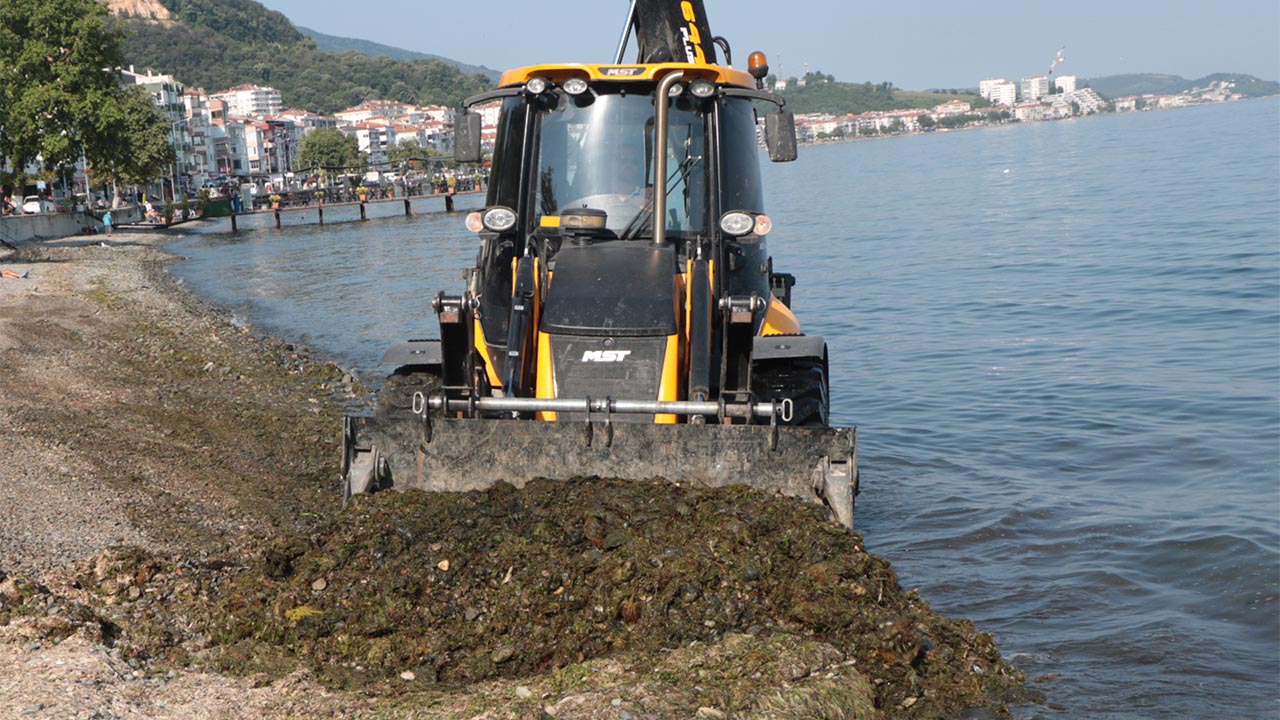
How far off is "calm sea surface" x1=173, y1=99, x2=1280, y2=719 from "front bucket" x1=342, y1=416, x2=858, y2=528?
66.5 inches

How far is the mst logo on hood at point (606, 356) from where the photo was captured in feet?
24.3

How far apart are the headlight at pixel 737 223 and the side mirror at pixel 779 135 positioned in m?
0.81

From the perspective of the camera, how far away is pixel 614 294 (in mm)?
7473

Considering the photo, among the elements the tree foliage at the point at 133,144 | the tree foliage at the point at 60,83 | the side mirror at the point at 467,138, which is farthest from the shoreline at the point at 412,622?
the tree foliage at the point at 133,144

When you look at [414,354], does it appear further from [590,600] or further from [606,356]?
[590,600]

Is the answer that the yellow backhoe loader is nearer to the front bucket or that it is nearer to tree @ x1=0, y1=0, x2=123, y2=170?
the front bucket

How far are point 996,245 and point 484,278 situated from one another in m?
27.9

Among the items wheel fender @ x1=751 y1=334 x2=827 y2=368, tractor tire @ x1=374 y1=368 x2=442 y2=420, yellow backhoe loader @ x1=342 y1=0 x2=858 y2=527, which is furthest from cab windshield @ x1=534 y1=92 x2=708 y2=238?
tractor tire @ x1=374 y1=368 x2=442 y2=420

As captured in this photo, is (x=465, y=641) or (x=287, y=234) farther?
A: (x=287, y=234)

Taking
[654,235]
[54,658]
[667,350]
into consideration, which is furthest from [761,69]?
[54,658]

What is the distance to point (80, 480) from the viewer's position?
8.45 meters

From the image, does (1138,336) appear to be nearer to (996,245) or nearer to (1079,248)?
(1079,248)

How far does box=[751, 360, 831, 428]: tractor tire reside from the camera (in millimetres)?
7832

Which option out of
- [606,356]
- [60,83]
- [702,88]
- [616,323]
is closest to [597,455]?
[606,356]
